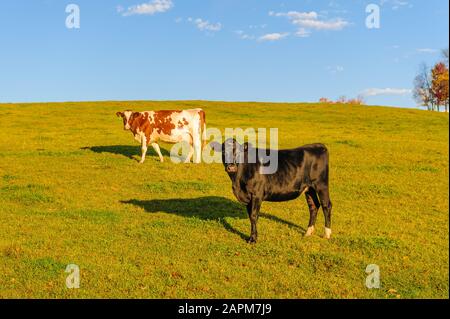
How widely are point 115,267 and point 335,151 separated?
19040mm

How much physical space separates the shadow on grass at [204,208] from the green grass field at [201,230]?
0.11 ft

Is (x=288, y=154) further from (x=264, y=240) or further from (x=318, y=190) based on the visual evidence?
(x=264, y=240)

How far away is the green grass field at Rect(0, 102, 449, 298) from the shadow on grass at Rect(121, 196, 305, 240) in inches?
1.3

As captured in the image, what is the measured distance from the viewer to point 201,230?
1110cm

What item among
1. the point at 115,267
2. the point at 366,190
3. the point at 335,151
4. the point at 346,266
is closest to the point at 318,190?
the point at 346,266

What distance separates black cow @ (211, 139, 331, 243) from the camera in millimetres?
9938

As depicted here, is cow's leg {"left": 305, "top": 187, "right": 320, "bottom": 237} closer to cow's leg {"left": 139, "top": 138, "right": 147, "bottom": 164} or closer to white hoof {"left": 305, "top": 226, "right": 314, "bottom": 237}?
white hoof {"left": 305, "top": 226, "right": 314, "bottom": 237}

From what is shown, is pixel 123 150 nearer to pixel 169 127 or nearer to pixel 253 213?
pixel 169 127

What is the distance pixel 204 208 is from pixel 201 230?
8.00 ft

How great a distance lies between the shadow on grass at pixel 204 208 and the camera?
484 inches

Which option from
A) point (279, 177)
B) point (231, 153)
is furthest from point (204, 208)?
point (231, 153)

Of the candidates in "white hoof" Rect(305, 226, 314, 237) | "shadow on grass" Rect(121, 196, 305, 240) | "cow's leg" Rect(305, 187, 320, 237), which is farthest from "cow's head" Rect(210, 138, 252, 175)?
"white hoof" Rect(305, 226, 314, 237)

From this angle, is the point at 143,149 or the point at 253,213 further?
the point at 143,149
